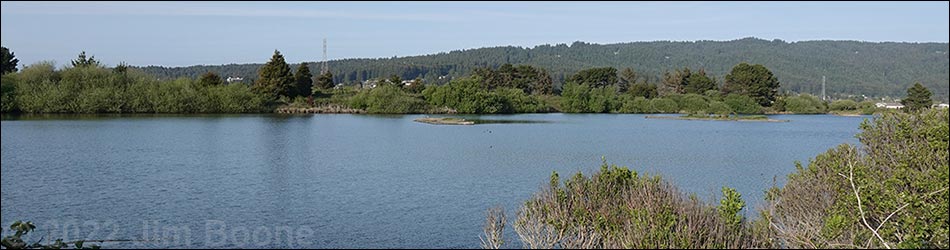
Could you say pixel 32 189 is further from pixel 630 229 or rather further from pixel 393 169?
pixel 630 229

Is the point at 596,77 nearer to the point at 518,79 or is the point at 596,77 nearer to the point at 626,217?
the point at 518,79

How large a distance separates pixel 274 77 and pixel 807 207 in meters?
70.9

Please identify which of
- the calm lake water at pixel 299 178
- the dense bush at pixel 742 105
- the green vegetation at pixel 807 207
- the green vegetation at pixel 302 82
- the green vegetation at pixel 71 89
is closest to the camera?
the green vegetation at pixel 71 89

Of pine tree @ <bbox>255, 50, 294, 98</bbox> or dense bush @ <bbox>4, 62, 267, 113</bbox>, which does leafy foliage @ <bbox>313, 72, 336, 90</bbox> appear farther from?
dense bush @ <bbox>4, 62, 267, 113</bbox>

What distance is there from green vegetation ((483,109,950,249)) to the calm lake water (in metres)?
1.21

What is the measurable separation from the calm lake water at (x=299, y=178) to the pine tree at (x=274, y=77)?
33797 millimetres

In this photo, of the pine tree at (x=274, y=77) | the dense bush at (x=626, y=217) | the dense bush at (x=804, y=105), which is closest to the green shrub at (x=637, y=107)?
the dense bush at (x=804, y=105)

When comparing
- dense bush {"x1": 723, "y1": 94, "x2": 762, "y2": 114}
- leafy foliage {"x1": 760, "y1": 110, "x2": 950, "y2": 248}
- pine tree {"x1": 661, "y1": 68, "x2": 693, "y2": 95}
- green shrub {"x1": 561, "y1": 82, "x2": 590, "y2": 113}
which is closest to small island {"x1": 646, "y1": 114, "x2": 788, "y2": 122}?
dense bush {"x1": 723, "y1": 94, "x2": 762, "y2": 114}

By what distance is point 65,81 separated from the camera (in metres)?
10.2

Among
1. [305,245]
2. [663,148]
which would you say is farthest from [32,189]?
[663,148]

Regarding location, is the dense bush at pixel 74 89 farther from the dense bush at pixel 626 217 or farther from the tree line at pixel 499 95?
the tree line at pixel 499 95

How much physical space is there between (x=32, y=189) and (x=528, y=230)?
13015 mm

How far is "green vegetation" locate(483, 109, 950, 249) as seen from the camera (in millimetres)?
8914

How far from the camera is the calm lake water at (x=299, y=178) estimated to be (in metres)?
14.8
